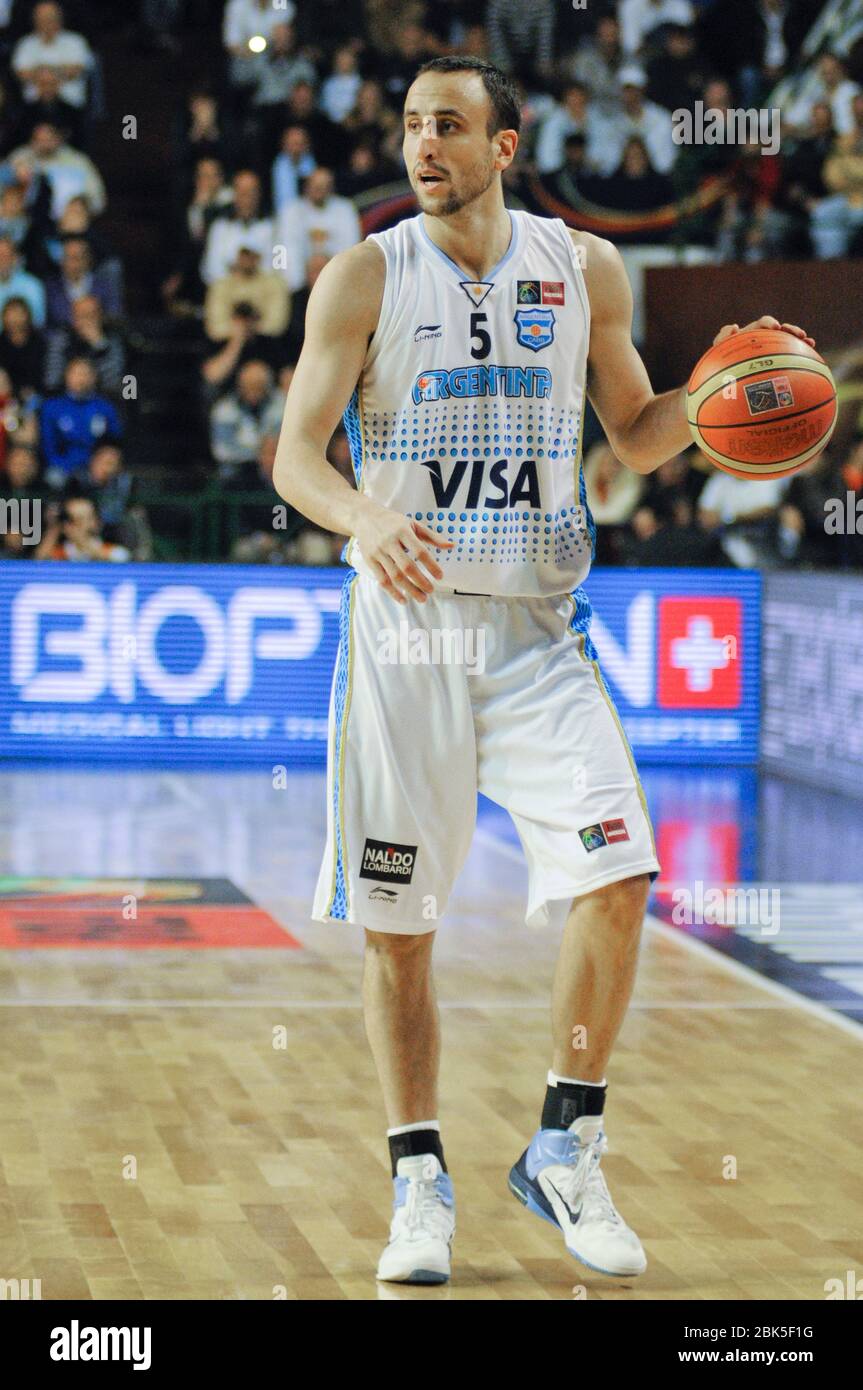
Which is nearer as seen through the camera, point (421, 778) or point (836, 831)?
point (421, 778)

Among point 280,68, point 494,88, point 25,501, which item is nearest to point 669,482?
point 25,501

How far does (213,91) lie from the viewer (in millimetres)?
16188

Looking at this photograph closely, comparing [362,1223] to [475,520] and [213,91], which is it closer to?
[475,520]

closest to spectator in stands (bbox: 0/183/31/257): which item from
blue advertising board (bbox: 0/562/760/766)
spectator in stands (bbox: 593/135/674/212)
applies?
blue advertising board (bbox: 0/562/760/766)

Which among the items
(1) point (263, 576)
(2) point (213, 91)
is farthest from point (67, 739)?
(2) point (213, 91)

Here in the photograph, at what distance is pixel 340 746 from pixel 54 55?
1342 centimetres

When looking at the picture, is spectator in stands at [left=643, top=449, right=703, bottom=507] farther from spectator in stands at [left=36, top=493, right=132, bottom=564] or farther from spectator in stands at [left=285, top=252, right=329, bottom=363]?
spectator in stands at [left=36, top=493, right=132, bottom=564]

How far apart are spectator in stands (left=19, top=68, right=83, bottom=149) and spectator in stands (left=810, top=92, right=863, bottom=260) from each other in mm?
5742

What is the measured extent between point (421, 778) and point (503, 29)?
543 inches

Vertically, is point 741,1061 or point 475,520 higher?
point 475,520

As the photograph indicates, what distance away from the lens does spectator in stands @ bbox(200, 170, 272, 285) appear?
14758 millimetres

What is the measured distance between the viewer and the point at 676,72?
53.4 ft

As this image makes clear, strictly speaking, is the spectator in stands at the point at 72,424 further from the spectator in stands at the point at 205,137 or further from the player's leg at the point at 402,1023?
the player's leg at the point at 402,1023
